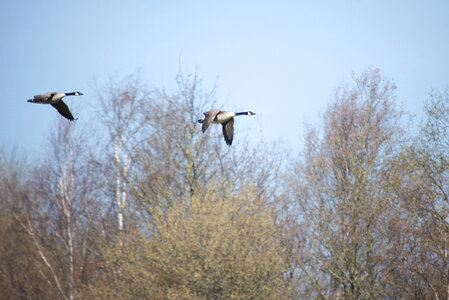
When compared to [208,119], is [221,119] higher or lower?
higher

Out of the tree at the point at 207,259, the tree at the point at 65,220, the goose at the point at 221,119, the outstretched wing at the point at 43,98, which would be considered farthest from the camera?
the tree at the point at 65,220

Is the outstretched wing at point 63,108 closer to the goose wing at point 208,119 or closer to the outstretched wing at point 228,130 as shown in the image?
the goose wing at point 208,119

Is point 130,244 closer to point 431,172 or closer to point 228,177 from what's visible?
point 228,177

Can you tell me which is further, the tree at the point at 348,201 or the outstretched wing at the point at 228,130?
the tree at the point at 348,201

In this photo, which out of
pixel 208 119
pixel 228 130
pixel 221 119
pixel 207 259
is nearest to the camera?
pixel 208 119

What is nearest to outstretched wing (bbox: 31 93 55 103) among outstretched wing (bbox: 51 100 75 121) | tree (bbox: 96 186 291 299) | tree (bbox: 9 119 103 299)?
outstretched wing (bbox: 51 100 75 121)

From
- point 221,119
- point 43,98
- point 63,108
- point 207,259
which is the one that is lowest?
point 207,259

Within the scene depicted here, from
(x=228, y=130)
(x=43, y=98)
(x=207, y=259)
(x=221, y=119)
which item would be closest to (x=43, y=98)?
(x=43, y=98)

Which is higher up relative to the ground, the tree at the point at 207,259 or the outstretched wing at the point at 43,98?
the outstretched wing at the point at 43,98

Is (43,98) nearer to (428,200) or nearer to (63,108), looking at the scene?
(63,108)

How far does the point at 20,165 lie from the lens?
5053cm

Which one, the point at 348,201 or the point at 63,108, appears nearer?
the point at 63,108

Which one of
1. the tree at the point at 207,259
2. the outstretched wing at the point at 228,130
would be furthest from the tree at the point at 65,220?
the outstretched wing at the point at 228,130

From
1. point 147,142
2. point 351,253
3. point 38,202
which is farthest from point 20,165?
point 351,253
